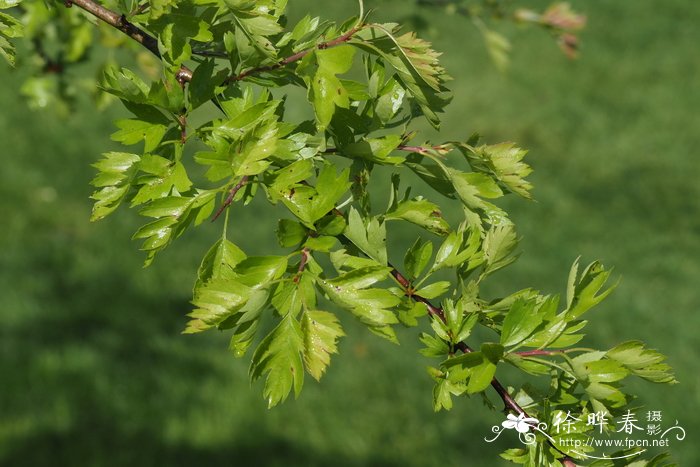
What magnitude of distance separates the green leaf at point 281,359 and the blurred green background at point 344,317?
1990 mm

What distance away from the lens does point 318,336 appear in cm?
132

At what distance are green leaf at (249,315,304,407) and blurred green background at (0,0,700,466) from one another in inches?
78.4

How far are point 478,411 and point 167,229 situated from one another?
410 centimetres

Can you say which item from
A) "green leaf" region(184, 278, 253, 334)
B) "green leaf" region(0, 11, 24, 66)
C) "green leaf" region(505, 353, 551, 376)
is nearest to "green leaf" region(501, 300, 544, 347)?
"green leaf" region(505, 353, 551, 376)

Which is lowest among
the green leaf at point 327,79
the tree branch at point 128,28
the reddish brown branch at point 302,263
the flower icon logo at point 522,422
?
the flower icon logo at point 522,422

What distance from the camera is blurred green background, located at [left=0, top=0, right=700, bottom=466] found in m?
4.67

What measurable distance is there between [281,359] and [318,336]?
7 centimetres

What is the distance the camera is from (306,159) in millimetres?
1362

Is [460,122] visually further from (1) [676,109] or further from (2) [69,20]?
(2) [69,20]

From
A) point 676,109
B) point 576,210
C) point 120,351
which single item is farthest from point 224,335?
point 676,109

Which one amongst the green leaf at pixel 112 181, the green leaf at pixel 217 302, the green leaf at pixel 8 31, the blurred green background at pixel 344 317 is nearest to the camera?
the green leaf at pixel 217 302

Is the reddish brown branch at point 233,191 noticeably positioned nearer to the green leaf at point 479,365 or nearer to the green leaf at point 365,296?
the green leaf at point 365,296

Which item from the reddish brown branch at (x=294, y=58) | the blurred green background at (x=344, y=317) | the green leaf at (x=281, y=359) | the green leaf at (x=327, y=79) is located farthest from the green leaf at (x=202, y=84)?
the blurred green background at (x=344, y=317)

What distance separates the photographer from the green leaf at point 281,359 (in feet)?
4.23
